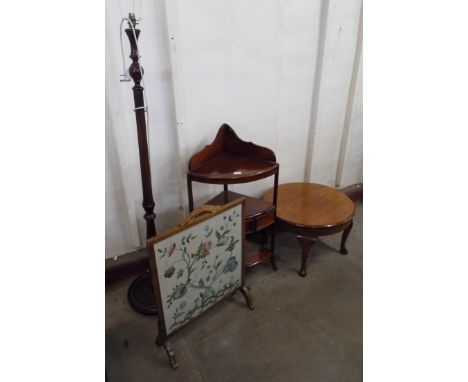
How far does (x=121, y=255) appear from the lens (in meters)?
1.89

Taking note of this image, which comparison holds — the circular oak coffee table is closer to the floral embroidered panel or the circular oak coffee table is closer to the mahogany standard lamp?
the floral embroidered panel

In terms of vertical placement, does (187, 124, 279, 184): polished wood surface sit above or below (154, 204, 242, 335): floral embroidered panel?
above

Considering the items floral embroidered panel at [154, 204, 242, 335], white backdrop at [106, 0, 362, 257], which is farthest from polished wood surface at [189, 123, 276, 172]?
floral embroidered panel at [154, 204, 242, 335]

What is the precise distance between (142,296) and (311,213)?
3.53 feet

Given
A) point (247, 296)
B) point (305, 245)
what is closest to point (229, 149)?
point (305, 245)

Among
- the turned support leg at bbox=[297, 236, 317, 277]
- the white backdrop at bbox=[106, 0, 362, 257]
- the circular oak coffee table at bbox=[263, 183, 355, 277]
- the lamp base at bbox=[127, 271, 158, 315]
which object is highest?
the white backdrop at bbox=[106, 0, 362, 257]

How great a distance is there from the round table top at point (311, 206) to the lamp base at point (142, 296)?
845 millimetres

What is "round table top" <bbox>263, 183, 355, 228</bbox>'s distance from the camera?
1851mm

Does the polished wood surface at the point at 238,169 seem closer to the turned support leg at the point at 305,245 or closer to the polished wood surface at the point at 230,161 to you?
the polished wood surface at the point at 230,161

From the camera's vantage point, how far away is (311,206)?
2004 mm

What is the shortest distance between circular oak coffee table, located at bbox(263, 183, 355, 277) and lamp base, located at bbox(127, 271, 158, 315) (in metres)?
0.83

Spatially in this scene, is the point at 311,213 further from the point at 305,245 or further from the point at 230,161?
the point at 230,161

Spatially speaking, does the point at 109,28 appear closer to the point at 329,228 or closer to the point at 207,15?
the point at 207,15

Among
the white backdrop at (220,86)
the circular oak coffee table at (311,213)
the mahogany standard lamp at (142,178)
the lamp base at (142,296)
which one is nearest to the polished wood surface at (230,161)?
the white backdrop at (220,86)
